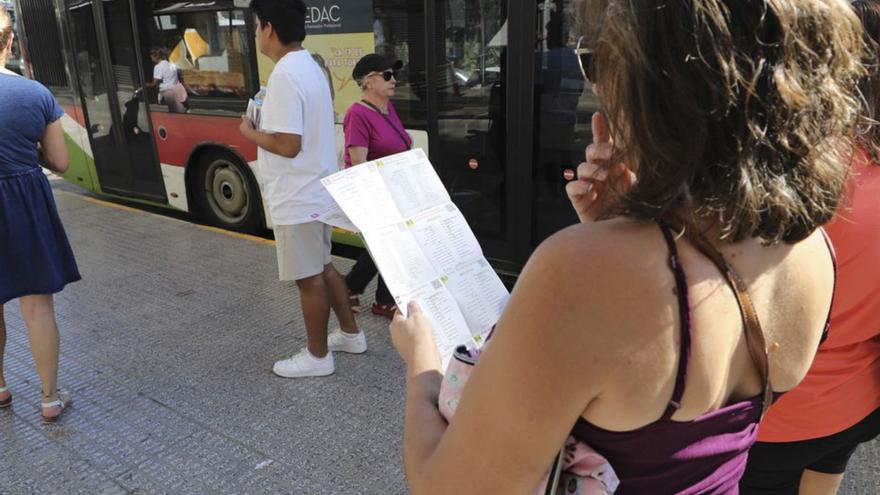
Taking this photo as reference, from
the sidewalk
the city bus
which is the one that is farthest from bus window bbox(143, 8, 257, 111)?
the sidewalk

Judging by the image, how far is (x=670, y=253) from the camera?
848 millimetres

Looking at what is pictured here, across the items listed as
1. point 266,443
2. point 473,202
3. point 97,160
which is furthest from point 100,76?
point 266,443

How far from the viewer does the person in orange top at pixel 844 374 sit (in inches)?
55.2

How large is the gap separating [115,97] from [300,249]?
17.4 ft

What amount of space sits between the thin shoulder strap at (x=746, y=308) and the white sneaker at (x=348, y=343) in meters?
3.13

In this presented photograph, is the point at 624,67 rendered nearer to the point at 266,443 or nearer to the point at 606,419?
the point at 606,419

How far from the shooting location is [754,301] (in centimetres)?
92

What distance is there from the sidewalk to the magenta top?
1.20 metres

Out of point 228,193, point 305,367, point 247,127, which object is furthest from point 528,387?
point 228,193

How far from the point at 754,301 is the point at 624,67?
38 cm

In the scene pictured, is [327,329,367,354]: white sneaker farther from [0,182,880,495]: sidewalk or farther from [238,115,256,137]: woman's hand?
[238,115,256,137]: woman's hand

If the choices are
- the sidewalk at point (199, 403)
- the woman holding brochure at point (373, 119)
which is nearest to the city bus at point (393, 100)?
the woman holding brochure at point (373, 119)

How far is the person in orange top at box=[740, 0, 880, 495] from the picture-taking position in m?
1.40

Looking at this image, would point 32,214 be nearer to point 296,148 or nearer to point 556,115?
point 296,148
